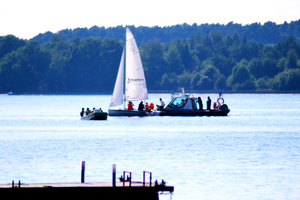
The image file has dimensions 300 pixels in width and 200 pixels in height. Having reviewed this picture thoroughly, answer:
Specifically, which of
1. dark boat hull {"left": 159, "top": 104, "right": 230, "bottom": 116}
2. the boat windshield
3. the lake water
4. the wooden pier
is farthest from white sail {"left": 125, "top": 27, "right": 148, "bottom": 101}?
the wooden pier

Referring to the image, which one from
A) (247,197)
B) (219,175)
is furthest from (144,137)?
(247,197)

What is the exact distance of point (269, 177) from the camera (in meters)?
37.7

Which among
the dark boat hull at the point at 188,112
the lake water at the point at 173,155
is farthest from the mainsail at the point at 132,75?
the lake water at the point at 173,155

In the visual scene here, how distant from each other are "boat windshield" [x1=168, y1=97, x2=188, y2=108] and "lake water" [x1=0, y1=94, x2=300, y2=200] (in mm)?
10053

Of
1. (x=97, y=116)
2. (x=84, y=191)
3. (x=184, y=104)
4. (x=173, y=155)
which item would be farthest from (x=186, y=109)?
(x=84, y=191)

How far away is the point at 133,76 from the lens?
87.1 metres

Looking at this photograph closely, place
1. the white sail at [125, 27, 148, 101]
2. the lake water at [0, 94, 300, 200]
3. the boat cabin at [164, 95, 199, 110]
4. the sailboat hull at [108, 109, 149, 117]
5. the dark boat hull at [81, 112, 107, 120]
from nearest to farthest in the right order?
the lake water at [0, 94, 300, 200]
the dark boat hull at [81, 112, 107, 120]
the sailboat hull at [108, 109, 149, 117]
the white sail at [125, 27, 148, 101]
the boat cabin at [164, 95, 199, 110]

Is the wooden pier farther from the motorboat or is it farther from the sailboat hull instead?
the motorboat

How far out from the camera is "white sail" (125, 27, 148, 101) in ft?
285

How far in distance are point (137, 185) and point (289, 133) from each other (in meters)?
40.4

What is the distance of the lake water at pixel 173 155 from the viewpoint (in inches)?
1415

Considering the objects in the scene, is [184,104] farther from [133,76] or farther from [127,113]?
[127,113]

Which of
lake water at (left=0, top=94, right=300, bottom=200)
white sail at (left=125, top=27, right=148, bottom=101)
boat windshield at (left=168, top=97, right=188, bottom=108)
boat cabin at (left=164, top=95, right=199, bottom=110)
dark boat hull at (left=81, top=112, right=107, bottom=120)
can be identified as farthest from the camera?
boat windshield at (left=168, top=97, right=188, bottom=108)

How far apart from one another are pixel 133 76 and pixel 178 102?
7054mm
